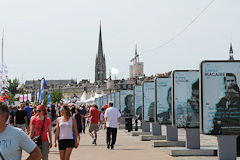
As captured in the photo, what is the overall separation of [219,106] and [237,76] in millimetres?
756

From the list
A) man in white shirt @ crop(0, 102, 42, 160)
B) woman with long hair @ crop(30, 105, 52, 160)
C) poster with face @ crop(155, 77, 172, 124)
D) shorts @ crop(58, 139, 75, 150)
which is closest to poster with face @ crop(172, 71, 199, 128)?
poster with face @ crop(155, 77, 172, 124)

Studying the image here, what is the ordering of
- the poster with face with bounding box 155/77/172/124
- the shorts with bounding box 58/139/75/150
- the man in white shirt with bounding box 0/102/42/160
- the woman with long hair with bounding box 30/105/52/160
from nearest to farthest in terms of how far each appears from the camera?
the man in white shirt with bounding box 0/102/42/160 < the woman with long hair with bounding box 30/105/52/160 < the shorts with bounding box 58/139/75/150 < the poster with face with bounding box 155/77/172/124

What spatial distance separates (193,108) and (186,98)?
0.35 meters

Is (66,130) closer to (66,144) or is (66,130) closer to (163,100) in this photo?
(66,144)

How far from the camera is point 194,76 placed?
17219 millimetres

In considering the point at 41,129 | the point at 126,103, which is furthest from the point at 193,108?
the point at 126,103

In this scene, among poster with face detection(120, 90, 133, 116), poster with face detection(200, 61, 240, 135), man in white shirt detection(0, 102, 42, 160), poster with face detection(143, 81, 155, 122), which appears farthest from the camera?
poster with face detection(120, 90, 133, 116)

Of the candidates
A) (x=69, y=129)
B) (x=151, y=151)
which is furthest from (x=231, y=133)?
(x=151, y=151)

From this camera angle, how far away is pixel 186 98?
1727 cm

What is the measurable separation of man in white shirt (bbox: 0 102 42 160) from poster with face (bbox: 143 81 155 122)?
18.7 metres

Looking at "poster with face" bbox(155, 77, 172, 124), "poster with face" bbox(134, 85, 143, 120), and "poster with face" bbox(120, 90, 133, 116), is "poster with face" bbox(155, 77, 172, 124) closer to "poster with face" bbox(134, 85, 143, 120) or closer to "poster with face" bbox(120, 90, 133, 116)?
"poster with face" bbox(134, 85, 143, 120)

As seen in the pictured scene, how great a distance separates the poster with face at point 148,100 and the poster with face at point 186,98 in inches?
281

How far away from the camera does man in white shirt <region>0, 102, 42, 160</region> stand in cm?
576

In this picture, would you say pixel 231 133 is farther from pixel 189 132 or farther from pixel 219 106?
pixel 189 132
